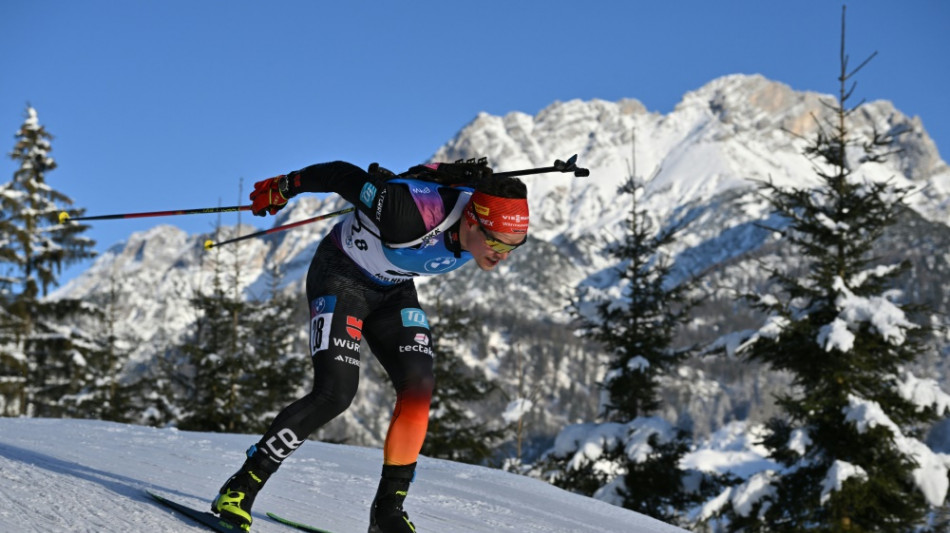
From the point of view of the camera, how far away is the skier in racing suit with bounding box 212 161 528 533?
4074 millimetres

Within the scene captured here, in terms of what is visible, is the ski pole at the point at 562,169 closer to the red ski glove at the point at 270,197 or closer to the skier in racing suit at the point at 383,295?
the skier in racing suit at the point at 383,295

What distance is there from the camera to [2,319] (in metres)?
23.0

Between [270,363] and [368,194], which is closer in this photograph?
[368,194]

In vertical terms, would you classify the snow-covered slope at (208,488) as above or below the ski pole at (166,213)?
below

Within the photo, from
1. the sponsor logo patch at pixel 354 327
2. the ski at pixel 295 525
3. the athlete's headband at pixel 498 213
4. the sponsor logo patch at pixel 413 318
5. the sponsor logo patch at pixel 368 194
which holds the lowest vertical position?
the ski at pixel 295 525

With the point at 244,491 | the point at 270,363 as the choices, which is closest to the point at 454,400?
the point at 270,363

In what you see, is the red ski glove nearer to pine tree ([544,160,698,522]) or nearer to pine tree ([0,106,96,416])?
pine tree ([544,160,698,522])

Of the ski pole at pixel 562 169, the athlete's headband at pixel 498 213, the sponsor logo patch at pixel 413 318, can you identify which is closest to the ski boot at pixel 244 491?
the sponsor logo patch at pixel 413 318

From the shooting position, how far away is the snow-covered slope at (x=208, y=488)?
4027 millimetres

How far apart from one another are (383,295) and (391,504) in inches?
41.9

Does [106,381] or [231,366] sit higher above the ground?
[231,366]

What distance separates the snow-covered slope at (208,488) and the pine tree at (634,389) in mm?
8351

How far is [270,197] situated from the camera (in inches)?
187

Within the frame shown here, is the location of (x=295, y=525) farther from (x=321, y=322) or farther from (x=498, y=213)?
(x=498, y=213)
